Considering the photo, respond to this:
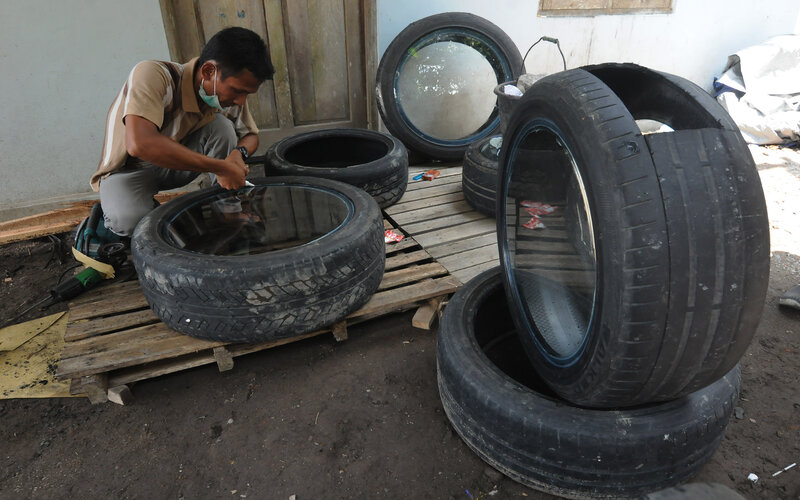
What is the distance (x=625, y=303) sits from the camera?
3.39ft

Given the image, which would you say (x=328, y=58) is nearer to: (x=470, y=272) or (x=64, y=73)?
(x=64, y=73)

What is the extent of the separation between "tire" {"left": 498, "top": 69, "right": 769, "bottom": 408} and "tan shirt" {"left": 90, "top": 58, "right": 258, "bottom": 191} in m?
1.81

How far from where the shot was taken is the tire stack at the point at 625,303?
1012mm

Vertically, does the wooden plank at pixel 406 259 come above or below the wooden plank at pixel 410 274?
below

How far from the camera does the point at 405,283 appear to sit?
229cm

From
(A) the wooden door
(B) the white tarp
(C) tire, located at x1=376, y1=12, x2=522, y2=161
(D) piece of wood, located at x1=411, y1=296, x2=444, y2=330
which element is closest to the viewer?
(D) piece of wood, located at x1=411, y1=296, x2=444, y2=330

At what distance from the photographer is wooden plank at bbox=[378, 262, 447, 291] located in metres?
2.24

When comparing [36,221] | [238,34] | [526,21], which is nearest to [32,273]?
[36,221]

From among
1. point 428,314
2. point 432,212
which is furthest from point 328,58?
point 428,314

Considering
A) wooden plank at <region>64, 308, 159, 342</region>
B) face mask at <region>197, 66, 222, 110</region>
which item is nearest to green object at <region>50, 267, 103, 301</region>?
wooden plank at <region>64, 308, 159, 342</region>

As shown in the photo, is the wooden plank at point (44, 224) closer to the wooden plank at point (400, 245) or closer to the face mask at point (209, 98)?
the face mask at point (209, 98)

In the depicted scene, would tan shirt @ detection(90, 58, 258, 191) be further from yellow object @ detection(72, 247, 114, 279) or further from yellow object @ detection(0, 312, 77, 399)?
yellow object @ detection(0, 312, 77, 399)

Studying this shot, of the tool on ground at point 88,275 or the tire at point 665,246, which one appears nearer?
the tire at point 665,246

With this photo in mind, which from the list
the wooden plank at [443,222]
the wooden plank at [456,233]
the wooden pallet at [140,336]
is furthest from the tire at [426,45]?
the wooden pallet at [140,336]
